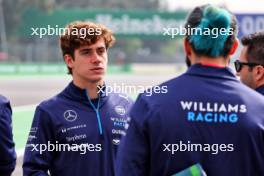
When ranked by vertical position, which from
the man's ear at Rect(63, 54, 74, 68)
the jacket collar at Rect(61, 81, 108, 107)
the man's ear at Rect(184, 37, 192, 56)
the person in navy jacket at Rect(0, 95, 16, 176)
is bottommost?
the person in navy jacket at Rect(0, 95, 16, 176)

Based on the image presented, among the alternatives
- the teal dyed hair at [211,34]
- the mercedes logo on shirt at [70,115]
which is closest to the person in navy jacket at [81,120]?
the mercedes logo on shirt at [70,115]

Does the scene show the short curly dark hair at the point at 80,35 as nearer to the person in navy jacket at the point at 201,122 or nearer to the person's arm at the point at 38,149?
the person's arm at the point at 38,149

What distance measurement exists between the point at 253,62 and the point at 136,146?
4.81 ft

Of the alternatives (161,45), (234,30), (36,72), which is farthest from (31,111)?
(161,45)

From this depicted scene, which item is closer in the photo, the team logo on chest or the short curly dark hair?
the team logo on chest

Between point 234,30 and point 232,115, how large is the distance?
0.39 m

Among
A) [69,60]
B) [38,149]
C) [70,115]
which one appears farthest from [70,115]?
[69,60]

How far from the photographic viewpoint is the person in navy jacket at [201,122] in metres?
3.23

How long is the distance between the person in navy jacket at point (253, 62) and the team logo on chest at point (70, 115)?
1.06 metres

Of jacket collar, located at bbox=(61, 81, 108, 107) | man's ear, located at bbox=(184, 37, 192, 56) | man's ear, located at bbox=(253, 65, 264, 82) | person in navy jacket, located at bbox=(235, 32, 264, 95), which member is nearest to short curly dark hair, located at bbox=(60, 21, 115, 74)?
jacket collar, located at bbox=(61, 81, 108, 107)

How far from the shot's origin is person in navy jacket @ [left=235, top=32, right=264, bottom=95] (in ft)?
14.5

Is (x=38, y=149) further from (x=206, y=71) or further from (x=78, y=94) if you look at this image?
(x=206, y=71)

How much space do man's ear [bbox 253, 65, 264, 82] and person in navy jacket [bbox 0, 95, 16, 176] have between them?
1581 millimetres

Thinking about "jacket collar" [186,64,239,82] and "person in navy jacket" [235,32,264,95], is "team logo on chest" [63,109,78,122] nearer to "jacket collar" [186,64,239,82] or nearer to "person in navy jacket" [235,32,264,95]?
"person in navy jacket" [235,32,264,95]
